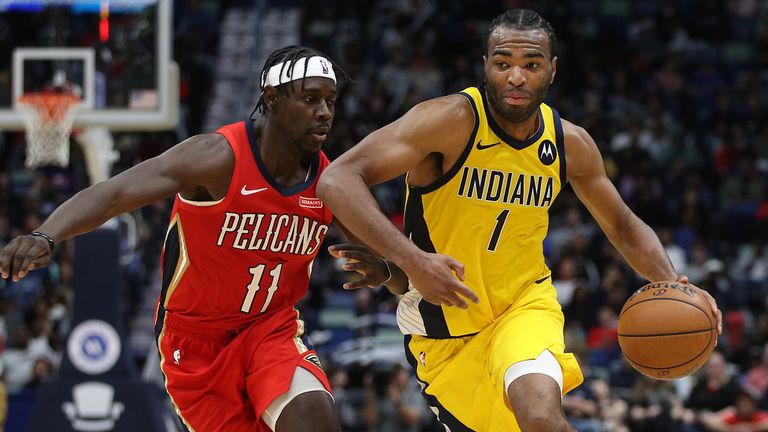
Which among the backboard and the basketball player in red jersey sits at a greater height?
the basketball player in red jersey

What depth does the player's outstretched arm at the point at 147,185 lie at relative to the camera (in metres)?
4.82

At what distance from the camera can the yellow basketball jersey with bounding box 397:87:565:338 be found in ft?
16.4

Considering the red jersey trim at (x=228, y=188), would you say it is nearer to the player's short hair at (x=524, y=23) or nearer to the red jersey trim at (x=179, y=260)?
the red jersey trim at (x=179, y=260)

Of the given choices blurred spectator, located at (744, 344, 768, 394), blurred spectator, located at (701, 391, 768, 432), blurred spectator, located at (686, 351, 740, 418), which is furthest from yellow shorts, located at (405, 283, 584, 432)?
blurred spectator, located at (744, 344, 768, 394)

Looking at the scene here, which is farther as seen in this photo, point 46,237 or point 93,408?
point 93,408

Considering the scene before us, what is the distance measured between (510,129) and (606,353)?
723cm

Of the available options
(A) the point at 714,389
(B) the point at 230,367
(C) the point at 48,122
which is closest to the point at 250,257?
(B) the point at 230,367

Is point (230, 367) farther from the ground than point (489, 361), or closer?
closer

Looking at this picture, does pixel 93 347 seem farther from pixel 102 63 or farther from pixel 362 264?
pixel 362 264

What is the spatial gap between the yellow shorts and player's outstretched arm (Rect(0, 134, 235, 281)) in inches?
47.1

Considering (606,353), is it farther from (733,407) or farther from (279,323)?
(279,323)

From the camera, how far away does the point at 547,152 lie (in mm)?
5137

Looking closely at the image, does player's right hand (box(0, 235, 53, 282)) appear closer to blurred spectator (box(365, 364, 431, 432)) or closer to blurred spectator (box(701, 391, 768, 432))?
blurred spectator (box(365, 364, 431, 432))

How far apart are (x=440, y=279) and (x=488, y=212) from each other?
795 mm
